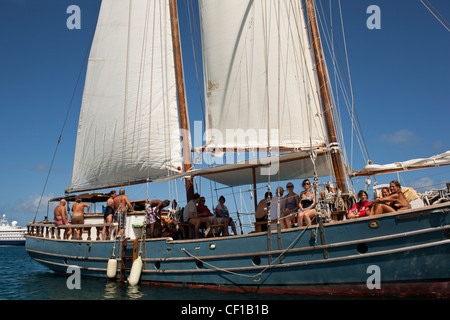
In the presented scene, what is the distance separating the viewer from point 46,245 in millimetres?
15281

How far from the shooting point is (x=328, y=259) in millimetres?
8180

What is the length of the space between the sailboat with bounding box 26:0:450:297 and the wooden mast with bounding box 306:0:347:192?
45mm

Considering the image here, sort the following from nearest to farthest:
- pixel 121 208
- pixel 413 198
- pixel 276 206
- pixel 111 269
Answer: pixel 413 198 < pixel 276 206 < pixel 111 269 < pixel 121 208

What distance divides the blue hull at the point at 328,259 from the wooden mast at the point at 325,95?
123 inches

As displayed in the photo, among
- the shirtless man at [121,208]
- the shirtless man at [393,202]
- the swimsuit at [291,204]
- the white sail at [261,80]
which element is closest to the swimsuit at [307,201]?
the swimsuit at [291,204]

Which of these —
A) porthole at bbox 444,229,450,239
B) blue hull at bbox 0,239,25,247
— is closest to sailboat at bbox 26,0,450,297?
porthole at bbox 444,229,450,239

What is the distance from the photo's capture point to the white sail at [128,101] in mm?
15664

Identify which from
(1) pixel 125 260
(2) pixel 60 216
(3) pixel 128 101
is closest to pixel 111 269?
(1) pixel 125 260

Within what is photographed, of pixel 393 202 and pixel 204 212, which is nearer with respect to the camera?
pixel 393 202

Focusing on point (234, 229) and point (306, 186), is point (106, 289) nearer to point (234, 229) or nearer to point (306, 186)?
point (234, 229)

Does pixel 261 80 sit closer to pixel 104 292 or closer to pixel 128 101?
pixel 128 101

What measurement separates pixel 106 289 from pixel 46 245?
5.97m

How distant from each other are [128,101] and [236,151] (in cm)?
650

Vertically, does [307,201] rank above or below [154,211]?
above
